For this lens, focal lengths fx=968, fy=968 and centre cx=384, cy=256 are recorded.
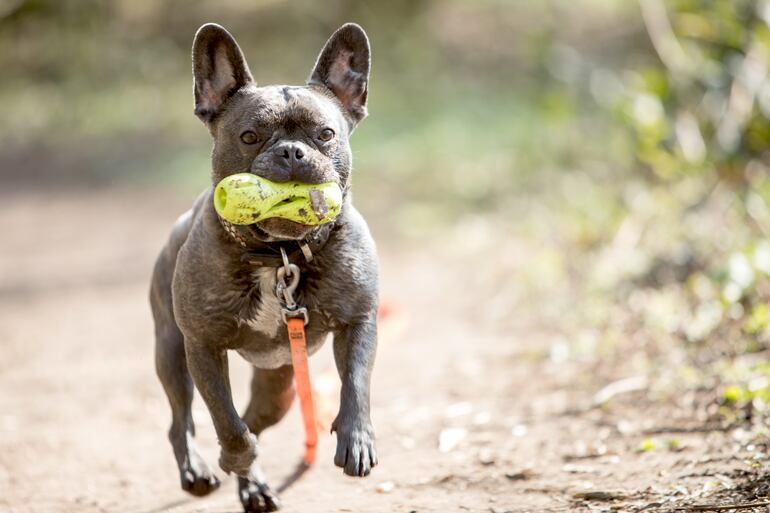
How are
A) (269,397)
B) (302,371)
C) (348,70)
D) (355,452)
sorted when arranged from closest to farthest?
(355,452), (302,371), (348,70), (269,397)

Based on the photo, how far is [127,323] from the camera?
9.42 metres

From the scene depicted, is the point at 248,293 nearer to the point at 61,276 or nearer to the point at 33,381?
the point at 33,381

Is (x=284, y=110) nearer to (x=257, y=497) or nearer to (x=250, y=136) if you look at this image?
(x=250, y=136)

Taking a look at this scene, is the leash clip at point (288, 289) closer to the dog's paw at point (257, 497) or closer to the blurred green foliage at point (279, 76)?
the dog's paw at point (257, 497)

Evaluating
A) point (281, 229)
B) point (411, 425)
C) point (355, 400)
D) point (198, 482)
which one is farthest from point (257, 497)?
point (411, 425)

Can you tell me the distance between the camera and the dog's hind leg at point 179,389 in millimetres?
4672

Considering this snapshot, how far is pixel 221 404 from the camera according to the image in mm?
4270

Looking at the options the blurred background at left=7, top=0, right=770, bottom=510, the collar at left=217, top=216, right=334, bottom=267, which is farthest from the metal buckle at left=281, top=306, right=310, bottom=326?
the blurred background at left=7, top=0, right=770, bottom=510

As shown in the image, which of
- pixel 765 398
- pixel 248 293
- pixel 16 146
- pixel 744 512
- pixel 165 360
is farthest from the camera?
pixel 16 146

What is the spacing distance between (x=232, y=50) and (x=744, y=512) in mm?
2984

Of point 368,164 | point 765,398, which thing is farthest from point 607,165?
point 765,398

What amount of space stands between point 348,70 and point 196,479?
2.11 metres

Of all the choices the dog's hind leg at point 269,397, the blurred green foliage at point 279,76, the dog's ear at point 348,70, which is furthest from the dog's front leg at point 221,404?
the blurred green foliage at point 279,76

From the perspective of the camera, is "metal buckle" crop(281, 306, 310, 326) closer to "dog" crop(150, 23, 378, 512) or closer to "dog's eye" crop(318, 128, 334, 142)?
"dog" crop(150, 23, 378, 512)
